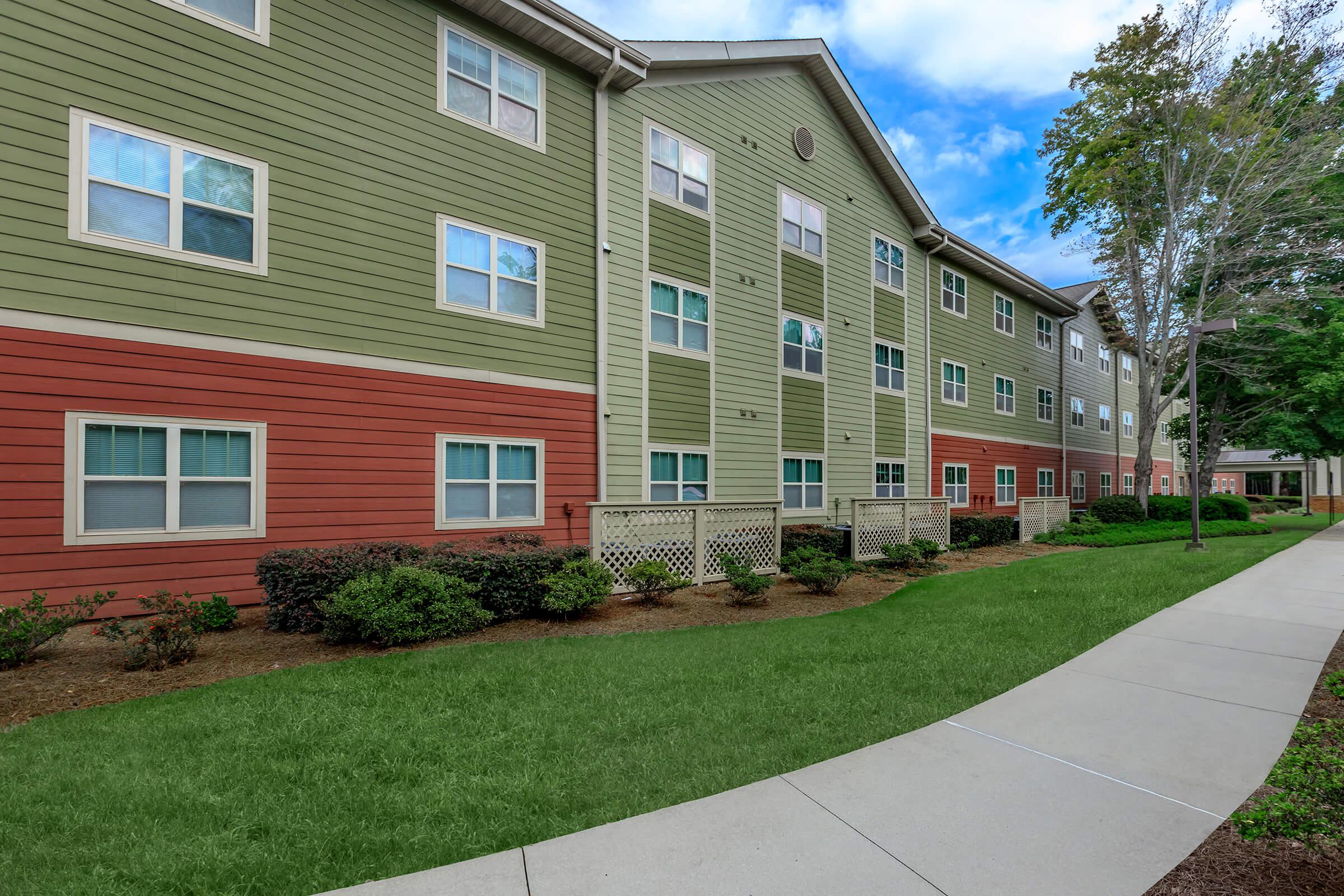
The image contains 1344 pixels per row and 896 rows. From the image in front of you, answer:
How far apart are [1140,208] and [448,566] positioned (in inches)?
1029

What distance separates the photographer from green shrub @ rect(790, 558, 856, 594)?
9719 millimetres

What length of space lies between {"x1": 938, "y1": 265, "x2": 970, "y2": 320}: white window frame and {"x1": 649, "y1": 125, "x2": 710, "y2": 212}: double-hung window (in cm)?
1074

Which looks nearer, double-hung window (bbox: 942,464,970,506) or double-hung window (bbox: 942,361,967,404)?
double-hung window (bbox: 942,464,970,506)

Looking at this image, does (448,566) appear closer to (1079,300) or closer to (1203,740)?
(1203,740)

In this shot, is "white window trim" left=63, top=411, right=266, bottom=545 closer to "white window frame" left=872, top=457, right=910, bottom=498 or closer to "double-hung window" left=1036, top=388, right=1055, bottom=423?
"white window frame" left=872, top=457, right=910, bottom=498

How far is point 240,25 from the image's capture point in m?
8.40

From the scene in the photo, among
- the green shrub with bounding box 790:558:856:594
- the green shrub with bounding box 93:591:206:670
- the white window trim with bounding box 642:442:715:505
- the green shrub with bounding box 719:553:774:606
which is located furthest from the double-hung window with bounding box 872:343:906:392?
the green shrub with bounding box 93:591:206:670

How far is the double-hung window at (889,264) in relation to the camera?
18469mm

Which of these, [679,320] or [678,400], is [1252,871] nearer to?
[678,400]

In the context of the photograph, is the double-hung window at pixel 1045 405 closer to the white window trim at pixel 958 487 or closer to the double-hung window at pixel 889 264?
the white window trim at pixel 958 487

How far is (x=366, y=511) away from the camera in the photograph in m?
9.20

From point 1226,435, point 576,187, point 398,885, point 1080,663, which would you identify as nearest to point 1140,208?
point 1226,435

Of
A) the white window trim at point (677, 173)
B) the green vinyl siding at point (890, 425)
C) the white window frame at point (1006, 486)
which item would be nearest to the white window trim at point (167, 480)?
the white window trim at point (677, 173)

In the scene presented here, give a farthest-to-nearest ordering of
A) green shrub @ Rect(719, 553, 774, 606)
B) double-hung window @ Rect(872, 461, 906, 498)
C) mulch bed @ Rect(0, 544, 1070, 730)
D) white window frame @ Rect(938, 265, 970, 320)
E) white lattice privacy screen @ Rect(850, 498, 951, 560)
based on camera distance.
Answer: white window frame @ Rect(938, 265, 970, 320), double-hung window @ Rect(872, 461, 906, 498), white lattice privacy screen @ Rect(850, 498, 951, 560), green shrub @ Rect(719, 553, 774, 606), mulch bed @ Rect(0, 544, 1070, 730)
